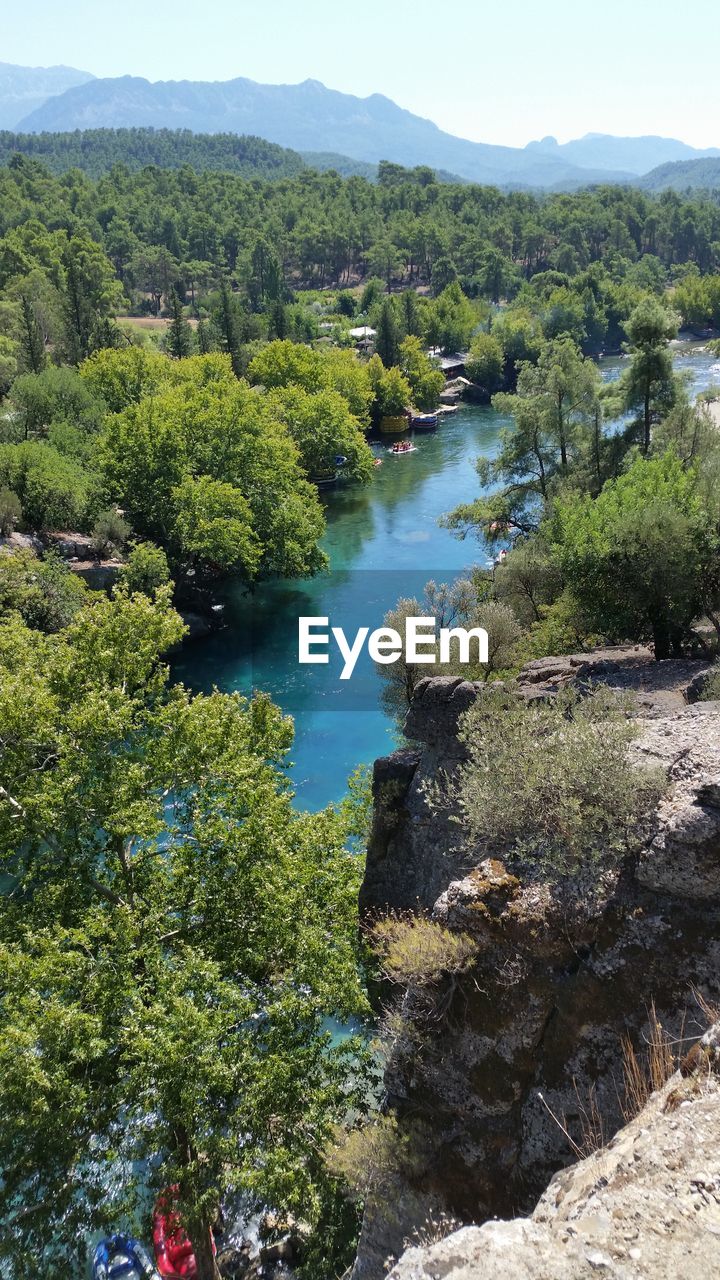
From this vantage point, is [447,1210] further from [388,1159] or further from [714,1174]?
[714,1174]

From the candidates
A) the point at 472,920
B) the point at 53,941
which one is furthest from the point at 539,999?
the point at 53,941

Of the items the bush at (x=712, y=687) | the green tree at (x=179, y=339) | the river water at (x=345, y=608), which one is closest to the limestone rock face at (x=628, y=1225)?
the bush at (x=712, y=687)

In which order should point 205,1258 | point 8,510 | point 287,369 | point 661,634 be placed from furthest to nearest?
point 287,369 < point 8,510 < point 661,634 < point 205,1258

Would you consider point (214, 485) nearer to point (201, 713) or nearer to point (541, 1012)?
point (201, 713)

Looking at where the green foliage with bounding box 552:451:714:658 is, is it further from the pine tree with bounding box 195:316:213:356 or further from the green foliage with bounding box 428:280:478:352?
the green foliage with bounding box 428:280:478:352

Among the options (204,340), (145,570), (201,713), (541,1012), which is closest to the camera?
(541,1012)

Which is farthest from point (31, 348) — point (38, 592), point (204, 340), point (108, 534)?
point (38, 592)

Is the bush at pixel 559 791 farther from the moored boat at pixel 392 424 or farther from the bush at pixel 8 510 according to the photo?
the moored boat at pixel 392 424

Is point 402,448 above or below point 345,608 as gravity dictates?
above
